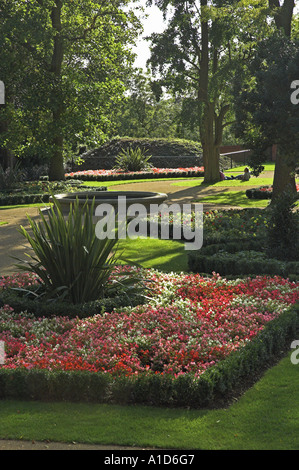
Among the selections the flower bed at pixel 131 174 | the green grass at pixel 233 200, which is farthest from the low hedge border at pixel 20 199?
the flower bed at pixel 131 174

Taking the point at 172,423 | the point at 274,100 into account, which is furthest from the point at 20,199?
the point at 172,423

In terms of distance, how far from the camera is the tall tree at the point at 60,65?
70.0 ft

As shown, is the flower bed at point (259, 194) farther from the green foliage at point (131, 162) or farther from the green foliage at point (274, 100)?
the green foliage at point (131, 162)

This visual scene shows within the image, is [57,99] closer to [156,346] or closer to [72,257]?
[72,257]

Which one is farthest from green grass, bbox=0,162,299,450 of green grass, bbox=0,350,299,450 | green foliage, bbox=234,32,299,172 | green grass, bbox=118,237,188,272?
green foliage, bbox=234,32,299,172

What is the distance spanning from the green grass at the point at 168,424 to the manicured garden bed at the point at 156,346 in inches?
6.1

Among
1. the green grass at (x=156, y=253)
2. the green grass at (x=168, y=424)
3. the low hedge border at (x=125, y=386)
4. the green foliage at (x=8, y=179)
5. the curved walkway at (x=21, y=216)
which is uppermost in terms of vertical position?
the green foliage at (x=8, y=179)

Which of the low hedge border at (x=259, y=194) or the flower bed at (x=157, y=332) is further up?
the low hedge border at (x=259, y=194)

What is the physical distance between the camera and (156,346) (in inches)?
231

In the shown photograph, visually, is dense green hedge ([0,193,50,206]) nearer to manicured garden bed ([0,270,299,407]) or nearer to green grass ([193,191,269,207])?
green grass ([193,191,269,207])

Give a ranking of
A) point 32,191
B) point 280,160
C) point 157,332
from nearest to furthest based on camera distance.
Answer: point 157,332
point 280,160
point 32,191

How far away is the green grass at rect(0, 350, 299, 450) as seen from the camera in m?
4.22

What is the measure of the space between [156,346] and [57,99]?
17.0 meters

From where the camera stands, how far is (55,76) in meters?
22.1
